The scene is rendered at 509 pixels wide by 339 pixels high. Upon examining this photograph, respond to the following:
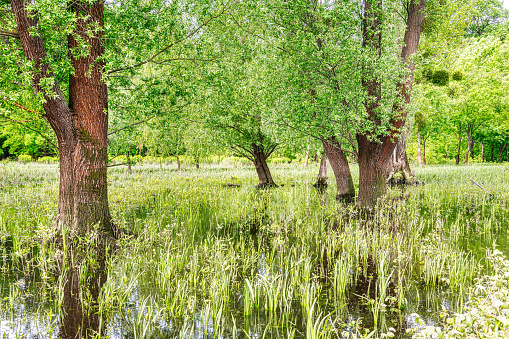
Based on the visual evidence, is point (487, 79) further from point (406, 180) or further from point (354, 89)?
point (354, 89)

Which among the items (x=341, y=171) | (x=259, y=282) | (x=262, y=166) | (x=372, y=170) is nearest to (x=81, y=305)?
(x=259, y=282)

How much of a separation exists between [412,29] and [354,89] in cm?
338

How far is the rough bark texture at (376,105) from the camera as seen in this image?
12047mm

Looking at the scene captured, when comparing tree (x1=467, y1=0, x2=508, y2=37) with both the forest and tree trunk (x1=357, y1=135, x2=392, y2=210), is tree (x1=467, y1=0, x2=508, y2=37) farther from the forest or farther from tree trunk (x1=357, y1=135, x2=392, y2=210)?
tree trunk (x1=357, y1=135, x2=392, y2=210)

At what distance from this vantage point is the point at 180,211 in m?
13.1

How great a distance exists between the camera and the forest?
503 centimetres

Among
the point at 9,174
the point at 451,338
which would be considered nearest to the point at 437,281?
the point at 451,338

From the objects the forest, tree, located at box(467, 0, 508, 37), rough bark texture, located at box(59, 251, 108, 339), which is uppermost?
tree, located at box(467, 0, 508, 37)

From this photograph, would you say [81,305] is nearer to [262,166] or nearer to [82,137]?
[82,137]

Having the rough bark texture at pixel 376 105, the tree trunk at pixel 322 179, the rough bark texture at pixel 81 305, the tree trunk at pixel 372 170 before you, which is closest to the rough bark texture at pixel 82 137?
→ the rough bark texture at pixel 81 305

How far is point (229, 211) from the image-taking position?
43.9ft

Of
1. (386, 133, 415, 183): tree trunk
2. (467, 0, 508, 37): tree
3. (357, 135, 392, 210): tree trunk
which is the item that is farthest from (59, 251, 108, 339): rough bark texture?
(467, 0, 508, 37): tree

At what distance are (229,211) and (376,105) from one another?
288 inches

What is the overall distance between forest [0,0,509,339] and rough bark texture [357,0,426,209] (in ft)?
0.24
